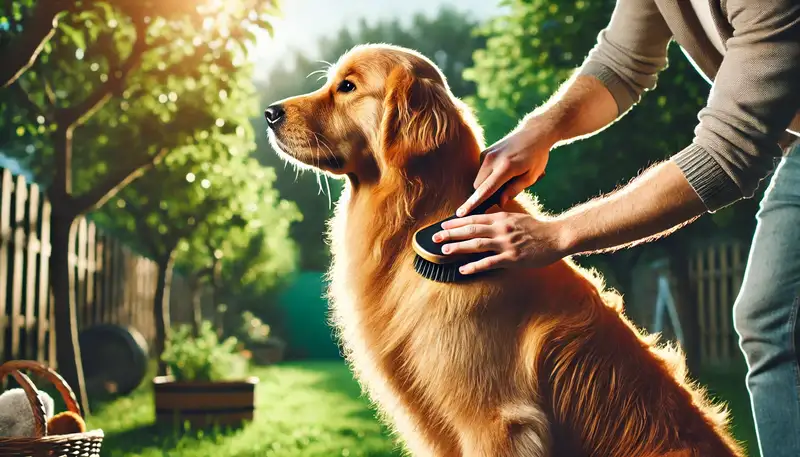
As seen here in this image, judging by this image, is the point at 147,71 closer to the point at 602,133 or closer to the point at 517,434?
the point at 602,133

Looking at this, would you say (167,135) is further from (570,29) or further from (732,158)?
(732,158)

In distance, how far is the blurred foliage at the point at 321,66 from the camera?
24.5 metres

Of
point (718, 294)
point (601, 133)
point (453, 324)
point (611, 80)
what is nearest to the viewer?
point (453, 324)

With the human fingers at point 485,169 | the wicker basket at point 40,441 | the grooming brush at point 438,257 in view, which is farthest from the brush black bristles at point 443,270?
the wicker basket at point 40,441

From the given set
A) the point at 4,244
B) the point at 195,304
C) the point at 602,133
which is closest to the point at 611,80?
the point at 4,244

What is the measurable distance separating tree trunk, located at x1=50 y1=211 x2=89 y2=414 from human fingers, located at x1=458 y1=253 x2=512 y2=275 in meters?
5.59

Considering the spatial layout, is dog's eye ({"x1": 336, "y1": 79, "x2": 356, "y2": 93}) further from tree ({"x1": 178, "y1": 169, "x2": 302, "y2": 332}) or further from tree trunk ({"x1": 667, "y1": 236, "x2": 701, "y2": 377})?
tree ({"x1": 178, "y1": 169, "x2": 302, "y2": 332})

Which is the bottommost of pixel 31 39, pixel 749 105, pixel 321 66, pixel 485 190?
pixel 485 190

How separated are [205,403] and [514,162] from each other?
451cm

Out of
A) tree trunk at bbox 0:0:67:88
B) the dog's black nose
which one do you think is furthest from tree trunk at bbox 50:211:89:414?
the dog's black nose

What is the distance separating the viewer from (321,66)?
78.4 feet

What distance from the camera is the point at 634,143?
7.77 metres

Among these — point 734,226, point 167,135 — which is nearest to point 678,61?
point 734,226

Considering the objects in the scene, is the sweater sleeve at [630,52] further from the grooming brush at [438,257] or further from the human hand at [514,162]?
the grooming brush at [438,257]
